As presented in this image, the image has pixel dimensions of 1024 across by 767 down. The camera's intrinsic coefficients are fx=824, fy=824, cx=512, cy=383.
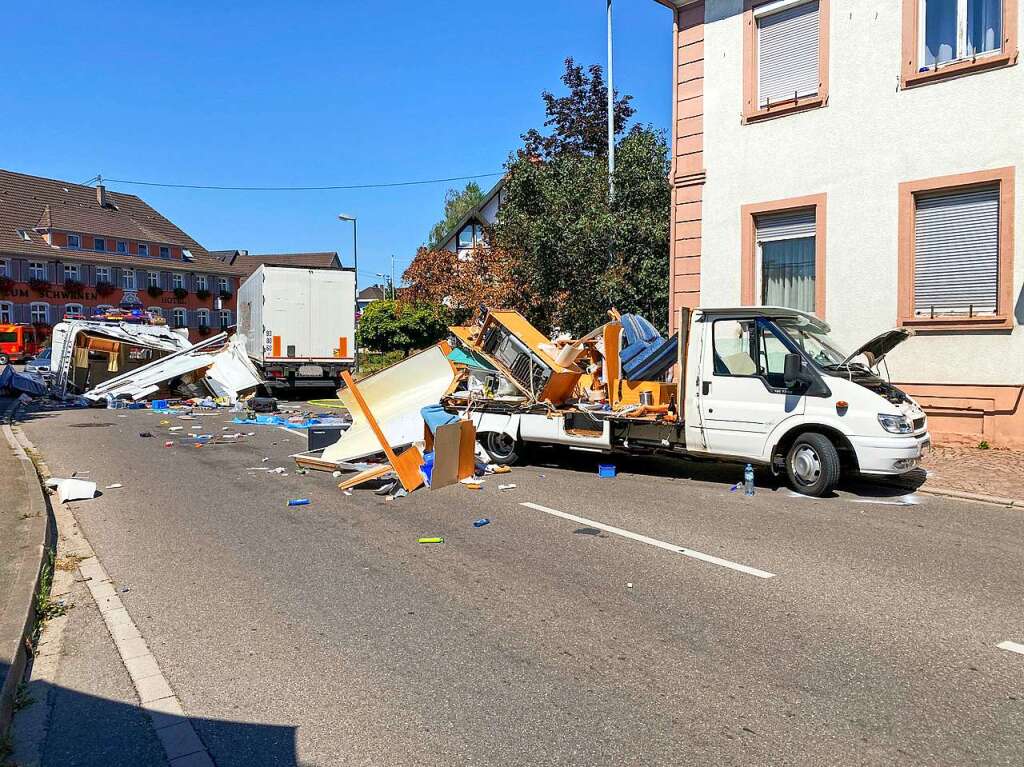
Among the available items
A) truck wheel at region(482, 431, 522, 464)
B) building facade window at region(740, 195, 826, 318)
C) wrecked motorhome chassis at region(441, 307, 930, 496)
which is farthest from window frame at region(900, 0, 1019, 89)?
truck wheel at region(482, 431, 522, 464)

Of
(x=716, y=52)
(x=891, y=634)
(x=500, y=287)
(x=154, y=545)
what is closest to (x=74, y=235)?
(x=500, y=287)

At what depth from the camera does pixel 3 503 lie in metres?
8.02

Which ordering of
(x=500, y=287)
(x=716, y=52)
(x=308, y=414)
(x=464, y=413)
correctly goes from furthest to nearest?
(x=500, y=287), (x=308, y=414), (x=716, y=52), (x=464, y=413)

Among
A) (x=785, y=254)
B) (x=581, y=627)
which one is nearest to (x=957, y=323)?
(x=785, y=254)

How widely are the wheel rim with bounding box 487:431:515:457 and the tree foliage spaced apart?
1012 cm

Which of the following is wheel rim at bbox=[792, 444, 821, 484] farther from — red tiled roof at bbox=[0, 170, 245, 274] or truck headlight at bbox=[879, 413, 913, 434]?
red tiled roof at bbox=[0, 170, 245, 274]

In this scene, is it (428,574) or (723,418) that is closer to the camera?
(428,574)

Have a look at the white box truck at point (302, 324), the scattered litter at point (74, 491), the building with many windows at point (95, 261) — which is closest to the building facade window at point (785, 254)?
the scattered litter at point (74, 491)

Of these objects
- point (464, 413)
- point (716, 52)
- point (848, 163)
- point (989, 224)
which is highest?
point (716, 52)

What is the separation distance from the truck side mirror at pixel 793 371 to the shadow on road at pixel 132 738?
688 centimetres

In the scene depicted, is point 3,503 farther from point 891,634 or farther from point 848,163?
point 848,163

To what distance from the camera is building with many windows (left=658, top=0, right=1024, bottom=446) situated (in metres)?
11.5

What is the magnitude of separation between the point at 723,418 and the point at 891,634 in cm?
489

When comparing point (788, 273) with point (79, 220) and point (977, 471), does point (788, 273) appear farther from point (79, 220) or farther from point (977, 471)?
point (79, 220)
